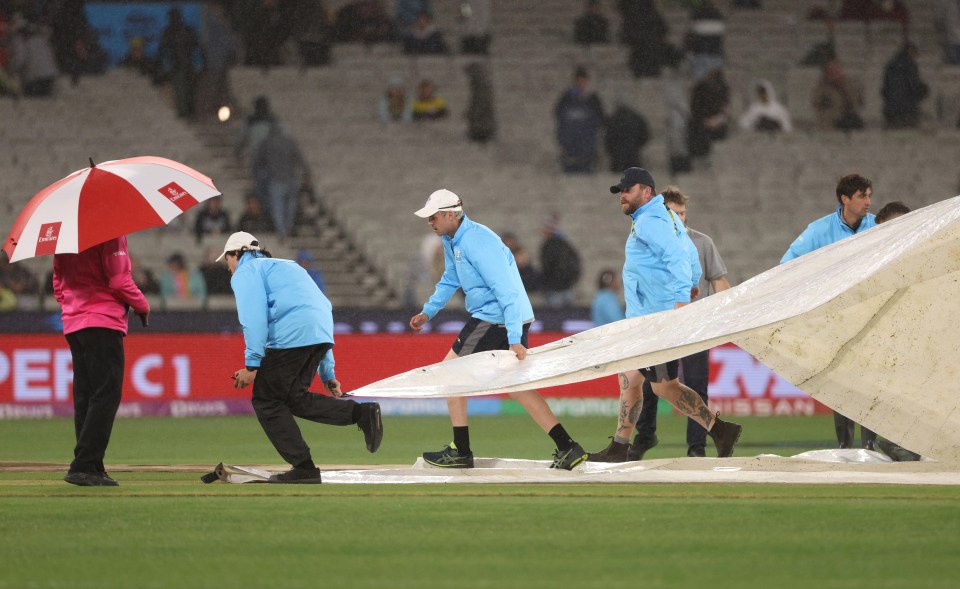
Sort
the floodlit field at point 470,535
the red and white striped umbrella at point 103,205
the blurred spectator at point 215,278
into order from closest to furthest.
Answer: the floodlit field at point 470,535 < the red and white striped umbrella at point 103,205 < the blurred spectator at point 215,278

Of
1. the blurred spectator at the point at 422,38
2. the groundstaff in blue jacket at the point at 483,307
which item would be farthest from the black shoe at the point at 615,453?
the blurred spectator at the point at 422,38

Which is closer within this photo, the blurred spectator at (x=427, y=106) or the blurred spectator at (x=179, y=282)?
the blurred spectator at (x=179, y=282)

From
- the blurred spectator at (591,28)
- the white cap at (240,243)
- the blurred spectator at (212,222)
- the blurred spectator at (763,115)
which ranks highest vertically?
the blurred spectator at (591,28)

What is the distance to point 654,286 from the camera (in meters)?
12.2

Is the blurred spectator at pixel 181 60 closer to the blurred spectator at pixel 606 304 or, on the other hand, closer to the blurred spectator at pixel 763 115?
the blurred spectator at pixel 763 115

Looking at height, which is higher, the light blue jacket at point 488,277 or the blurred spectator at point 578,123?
the blurred spectator at point 578,123

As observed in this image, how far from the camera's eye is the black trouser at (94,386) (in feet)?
34.7

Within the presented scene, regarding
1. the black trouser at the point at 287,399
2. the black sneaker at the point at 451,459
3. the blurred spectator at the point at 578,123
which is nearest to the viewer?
the black trouser at the point at 287,399

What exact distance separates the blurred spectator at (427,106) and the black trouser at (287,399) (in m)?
17.5

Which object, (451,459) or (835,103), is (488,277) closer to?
(451,459)

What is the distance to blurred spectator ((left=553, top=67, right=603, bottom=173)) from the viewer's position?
2689 centimetres


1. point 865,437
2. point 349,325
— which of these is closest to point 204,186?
point 865,437

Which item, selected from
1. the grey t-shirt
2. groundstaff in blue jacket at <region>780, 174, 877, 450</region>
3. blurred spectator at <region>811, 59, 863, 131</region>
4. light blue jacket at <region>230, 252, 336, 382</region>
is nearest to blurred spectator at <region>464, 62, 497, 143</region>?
blurred spectator at <region>811, 59, 863, 131</region>

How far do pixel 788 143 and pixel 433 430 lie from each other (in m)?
13.3
